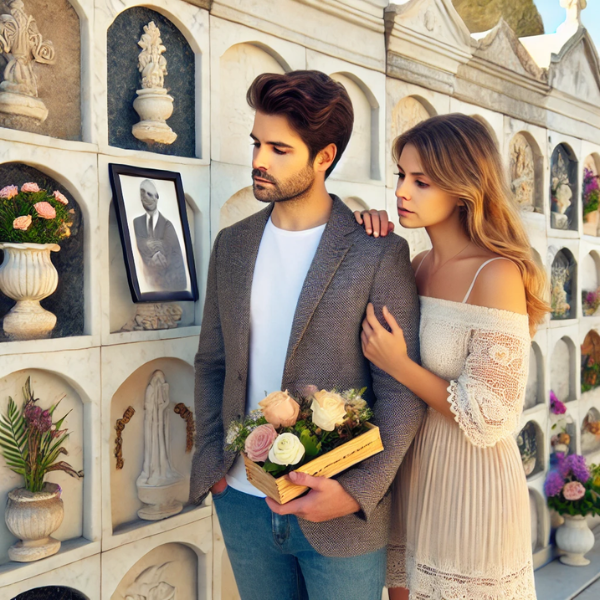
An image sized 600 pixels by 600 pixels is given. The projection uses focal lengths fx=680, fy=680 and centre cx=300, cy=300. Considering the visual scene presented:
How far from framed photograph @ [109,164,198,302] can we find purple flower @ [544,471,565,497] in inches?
117

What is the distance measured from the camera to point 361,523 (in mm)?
1680

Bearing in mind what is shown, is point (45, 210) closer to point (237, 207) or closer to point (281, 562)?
point (237, 207)

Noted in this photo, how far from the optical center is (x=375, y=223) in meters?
1.80

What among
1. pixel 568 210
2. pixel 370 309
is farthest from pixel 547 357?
pixel 370 309

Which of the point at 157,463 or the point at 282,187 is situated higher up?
the point at 282,187

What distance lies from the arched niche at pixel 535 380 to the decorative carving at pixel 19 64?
3.39 m

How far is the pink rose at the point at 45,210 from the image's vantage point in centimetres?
172

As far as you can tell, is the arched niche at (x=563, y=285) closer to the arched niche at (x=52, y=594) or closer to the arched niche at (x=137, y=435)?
the arched niche at (x=137, y=435)

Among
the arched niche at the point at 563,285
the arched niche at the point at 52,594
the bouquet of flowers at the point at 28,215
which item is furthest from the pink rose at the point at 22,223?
the arched niche at the point at 563,285

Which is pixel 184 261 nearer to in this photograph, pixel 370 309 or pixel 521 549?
pixel 370 309

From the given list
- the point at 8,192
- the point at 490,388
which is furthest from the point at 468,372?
the point at 8,192

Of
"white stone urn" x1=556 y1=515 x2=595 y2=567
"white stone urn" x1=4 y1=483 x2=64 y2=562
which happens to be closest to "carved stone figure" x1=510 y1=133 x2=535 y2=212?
"white stone urn" x1=556 y1=515 x2=595 y2=567

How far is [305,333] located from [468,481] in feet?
2.05

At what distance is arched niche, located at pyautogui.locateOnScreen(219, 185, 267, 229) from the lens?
97.6 inches
